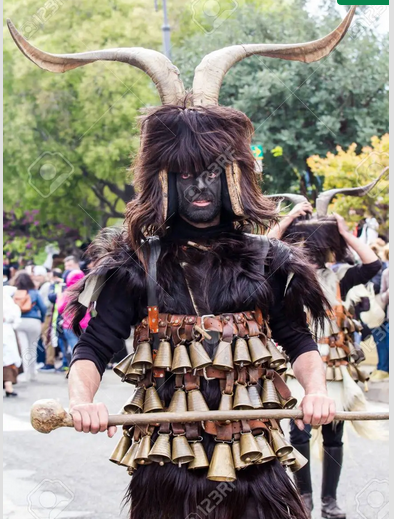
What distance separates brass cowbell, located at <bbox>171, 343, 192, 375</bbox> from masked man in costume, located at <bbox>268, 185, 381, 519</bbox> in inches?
118

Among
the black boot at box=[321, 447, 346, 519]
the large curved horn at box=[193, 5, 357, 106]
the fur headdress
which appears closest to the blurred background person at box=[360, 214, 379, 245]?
the black boot at box=[321, 447, 346, 519]

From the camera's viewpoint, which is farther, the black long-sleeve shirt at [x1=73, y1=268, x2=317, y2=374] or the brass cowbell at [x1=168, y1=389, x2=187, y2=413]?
the black long-sleeve shirt at [x1=73, y1=268, x2=317, y2=374]

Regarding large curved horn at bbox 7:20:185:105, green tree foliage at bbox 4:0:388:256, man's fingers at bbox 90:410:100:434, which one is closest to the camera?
man's fingers at bbox 90:410:100:434

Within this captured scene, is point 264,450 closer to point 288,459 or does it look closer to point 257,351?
point 288,459

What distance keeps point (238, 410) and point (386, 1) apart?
9.20ft

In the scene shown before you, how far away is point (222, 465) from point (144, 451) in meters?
0.29

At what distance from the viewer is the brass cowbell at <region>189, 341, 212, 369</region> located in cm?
387

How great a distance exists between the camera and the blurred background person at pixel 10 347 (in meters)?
13.8

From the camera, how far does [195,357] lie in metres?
3.88

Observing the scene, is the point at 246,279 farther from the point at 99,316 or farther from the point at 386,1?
the point at 386,1

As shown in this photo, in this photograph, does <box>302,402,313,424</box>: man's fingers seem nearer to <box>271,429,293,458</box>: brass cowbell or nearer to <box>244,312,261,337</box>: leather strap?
<box>271,429,293,458</box>: brass cowbell

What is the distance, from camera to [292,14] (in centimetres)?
2281

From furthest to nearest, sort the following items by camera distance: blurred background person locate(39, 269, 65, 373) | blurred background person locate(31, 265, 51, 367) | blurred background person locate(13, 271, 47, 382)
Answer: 1. blurred background person locate(31, 265, 51, 367)
2. blurred background person locate(39, 269, 65, 373)
3. blurred background person locate(13, 271, 47, 382)

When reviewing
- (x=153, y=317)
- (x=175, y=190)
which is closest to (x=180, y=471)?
(x=153, y=317)
